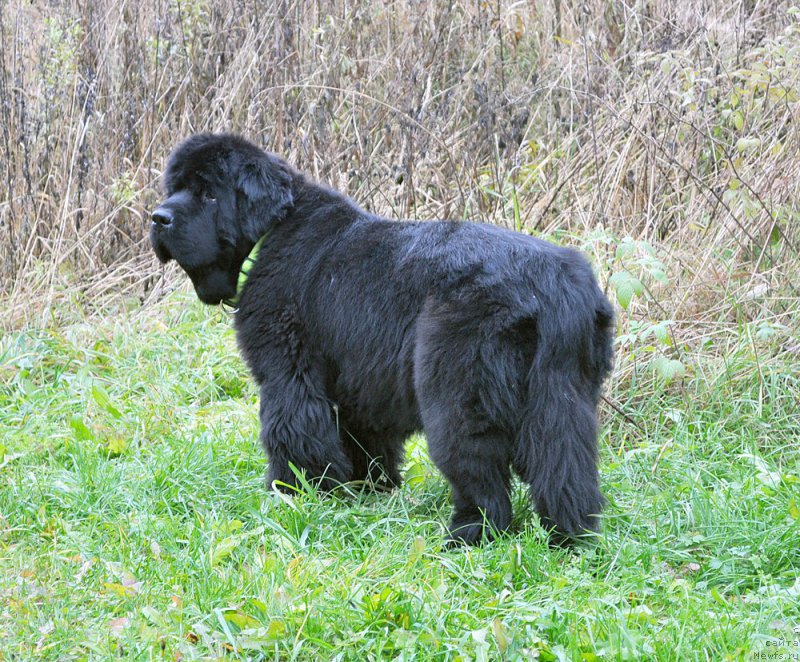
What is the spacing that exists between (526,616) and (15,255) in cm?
525

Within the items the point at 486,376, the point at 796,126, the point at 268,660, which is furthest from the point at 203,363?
the point at 796,126

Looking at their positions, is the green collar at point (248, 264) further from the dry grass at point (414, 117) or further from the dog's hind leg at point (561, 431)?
the dry grass at point (414, 117)

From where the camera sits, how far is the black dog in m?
3.38

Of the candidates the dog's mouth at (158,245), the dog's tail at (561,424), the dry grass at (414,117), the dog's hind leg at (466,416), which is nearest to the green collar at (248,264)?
the dog's mouth at (158,245)

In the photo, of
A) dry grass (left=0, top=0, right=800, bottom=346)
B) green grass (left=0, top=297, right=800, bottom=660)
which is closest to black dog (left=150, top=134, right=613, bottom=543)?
green grass (left=0, top=297, right=800, bottom=660)

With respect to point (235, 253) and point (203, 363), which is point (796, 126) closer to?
point (235, 253)

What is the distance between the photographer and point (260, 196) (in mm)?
4195

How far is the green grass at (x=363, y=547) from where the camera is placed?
281cm

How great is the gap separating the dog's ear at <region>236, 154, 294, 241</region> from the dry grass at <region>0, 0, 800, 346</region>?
1.82m

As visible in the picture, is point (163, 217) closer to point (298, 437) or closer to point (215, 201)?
point (215, 201)

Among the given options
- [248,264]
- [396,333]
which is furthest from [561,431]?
[248,264]

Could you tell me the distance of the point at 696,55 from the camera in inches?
249

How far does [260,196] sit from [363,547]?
65.2 inches

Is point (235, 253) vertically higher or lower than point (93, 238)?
higher
